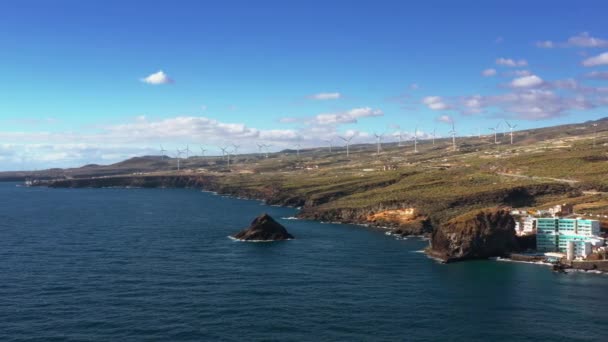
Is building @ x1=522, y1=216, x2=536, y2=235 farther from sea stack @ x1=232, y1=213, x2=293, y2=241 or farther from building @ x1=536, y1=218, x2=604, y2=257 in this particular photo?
sea stack @ x1=232, y1=213, x2=293, y2=241

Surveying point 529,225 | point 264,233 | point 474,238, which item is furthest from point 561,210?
point 264,233

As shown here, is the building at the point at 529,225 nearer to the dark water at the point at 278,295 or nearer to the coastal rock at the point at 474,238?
the coastal rock at the point at 474,238

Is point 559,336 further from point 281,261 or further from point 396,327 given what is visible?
point 281,261

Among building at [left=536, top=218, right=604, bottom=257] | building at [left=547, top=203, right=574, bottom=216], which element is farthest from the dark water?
building at [left=547, top=203, right=574, bottom=216]

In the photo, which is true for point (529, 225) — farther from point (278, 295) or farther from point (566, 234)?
point (278, 295)

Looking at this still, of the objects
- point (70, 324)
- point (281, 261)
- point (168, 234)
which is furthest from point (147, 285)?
point (168, 234)
